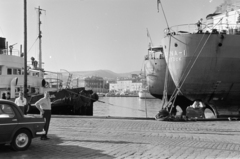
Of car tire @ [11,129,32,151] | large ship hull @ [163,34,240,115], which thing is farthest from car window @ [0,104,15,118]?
large ship hull @ [163,34,240,115]

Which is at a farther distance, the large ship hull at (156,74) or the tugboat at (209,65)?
the large ship hull at (156,74)

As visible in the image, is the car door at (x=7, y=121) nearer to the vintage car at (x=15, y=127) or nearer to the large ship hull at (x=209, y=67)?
the vintage car at (x=15, y=127)

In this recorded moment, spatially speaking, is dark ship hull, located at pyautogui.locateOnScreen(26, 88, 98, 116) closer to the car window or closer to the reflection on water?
the reflection on water

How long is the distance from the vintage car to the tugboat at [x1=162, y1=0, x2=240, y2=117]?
17.7 m

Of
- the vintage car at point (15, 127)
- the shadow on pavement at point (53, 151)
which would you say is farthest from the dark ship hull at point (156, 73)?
the vintage car at point (15, 127)

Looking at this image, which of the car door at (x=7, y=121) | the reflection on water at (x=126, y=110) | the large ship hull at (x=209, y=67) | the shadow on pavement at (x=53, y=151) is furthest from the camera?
the reflection on water at (x=126, y=110)

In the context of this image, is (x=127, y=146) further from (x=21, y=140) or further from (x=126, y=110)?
(x=126, y=110)

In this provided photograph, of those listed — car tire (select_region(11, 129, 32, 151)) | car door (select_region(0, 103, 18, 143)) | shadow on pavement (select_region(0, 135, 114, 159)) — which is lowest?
shadow on pavement (select_region(0, 135, 114, 159))

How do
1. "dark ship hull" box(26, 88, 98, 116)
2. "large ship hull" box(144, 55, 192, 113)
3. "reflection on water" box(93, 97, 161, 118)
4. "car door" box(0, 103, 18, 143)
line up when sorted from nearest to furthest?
"car door" box(0, 103, 18, 143)
"dark ship hull" box(26, 88, 98, 116)
"reflection on water" box(93, 97, 161, 118)
"large ship hull" box(144, 55, 192, 113)

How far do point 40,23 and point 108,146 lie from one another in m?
27.2

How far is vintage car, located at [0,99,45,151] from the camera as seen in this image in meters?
6.59

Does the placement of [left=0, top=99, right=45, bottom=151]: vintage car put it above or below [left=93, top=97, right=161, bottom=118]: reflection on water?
above

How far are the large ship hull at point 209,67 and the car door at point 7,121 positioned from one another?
59.4ft

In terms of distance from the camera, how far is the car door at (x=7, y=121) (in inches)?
257
